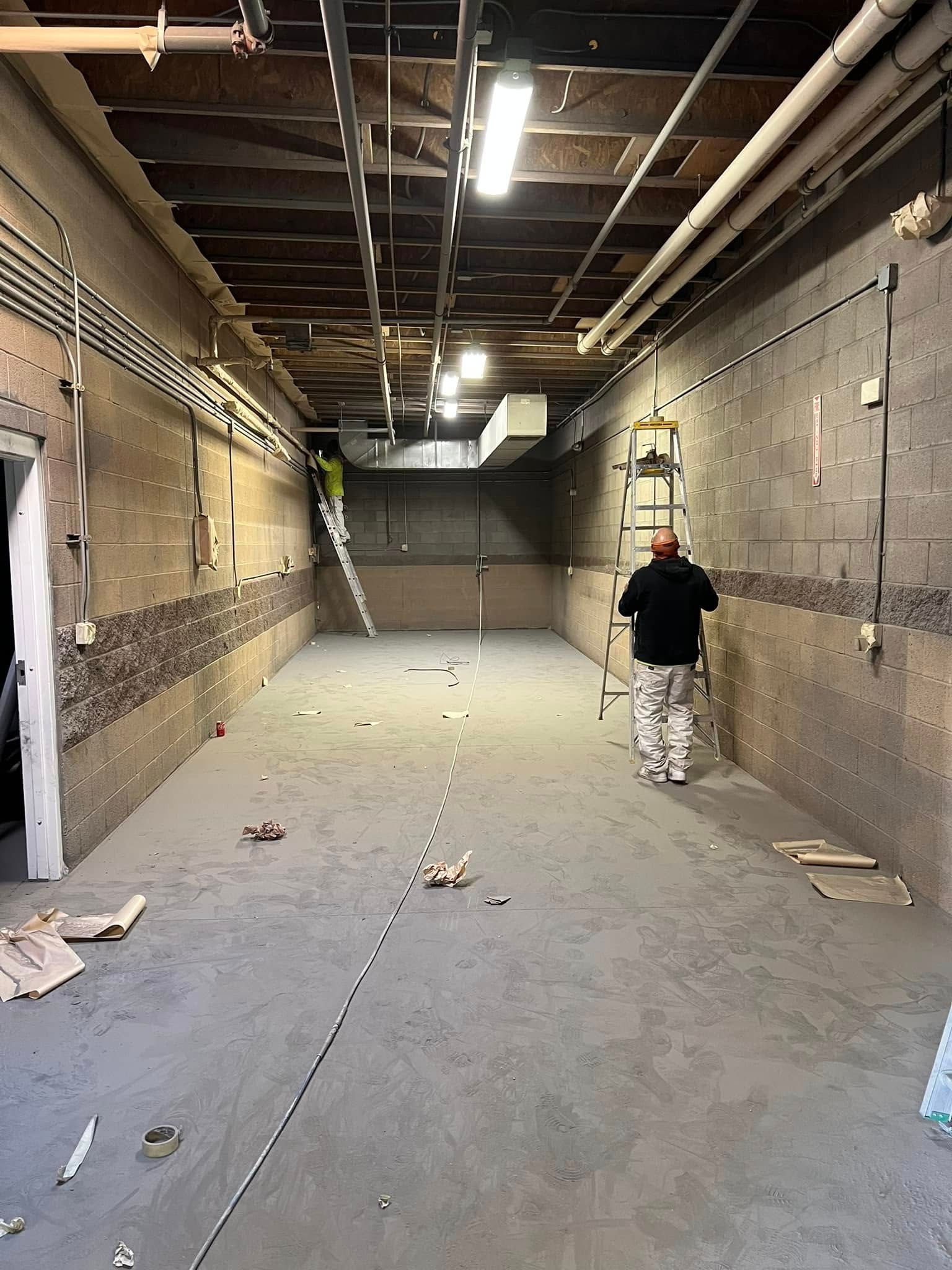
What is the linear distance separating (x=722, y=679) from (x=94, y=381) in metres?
4.06

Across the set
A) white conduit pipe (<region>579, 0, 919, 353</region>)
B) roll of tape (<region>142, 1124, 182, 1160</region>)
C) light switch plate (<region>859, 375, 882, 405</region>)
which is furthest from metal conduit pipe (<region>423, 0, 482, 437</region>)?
roll of tape (<region>142, 1124, 182, 1160</region>)

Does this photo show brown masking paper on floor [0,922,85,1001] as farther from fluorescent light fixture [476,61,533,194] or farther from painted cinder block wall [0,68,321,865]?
fluorescent light fixture [476,61,533,194]

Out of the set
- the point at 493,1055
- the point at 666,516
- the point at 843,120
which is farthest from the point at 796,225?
the point at 493,1055

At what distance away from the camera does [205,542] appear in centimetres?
529

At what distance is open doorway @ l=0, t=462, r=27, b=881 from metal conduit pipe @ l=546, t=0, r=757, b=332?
3.31 m

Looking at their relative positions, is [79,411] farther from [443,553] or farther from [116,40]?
[443,553]

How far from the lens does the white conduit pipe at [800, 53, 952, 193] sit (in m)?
2.66

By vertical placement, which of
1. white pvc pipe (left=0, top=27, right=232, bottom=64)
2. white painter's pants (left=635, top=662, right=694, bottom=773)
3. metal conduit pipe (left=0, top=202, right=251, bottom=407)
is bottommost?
white painter's pants (left=635, top=662, right=694, bottom=773)

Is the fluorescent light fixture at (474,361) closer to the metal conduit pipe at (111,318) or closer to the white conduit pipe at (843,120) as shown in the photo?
the metal conduit pipe at (111,318)

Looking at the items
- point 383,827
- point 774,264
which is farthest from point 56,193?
point 774,264

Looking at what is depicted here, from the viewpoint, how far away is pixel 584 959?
101 inches

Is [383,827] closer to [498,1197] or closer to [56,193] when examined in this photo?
[498,1197]

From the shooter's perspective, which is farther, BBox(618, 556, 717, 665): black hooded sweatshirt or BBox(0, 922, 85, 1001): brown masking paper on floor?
BBox(618, 556, 717, 665): black hooded sweatshirt

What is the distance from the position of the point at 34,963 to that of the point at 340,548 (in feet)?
30.3
